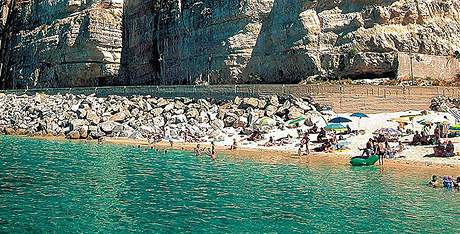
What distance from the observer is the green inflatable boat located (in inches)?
1162

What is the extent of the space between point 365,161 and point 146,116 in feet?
76.5

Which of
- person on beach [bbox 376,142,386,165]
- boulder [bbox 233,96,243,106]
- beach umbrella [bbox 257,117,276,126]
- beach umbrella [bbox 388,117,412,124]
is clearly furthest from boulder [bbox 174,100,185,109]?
person on beach [bbox 376,142,386,165]

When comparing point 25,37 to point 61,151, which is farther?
point 25,37

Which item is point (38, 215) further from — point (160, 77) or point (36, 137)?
point (160, 77)

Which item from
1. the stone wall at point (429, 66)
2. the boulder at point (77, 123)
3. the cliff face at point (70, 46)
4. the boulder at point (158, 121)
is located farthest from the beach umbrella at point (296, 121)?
the cliff face at point (70, 46)

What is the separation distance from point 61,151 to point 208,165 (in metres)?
11.7

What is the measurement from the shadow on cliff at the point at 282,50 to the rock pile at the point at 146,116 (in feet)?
Result: 14.0

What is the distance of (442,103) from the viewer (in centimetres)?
4072

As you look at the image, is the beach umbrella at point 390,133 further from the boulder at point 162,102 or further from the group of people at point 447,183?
the boulder at point 162,102

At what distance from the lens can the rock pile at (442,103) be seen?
133ft

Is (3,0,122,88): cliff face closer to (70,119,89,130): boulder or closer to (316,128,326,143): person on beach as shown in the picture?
(70,119,89,130): boulder

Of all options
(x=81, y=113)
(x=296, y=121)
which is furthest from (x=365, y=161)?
(x=81, y=113)

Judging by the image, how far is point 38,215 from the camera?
1797 cm

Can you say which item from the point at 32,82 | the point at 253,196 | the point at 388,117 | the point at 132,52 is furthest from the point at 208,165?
the point at 32,82
